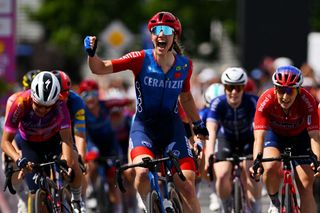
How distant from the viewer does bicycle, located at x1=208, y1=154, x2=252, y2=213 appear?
1388 cm

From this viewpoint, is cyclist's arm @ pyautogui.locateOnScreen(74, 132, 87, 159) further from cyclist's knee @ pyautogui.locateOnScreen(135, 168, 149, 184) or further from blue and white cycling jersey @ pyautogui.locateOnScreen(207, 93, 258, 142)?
cyclist's knee @ pyautogui.locateOnScreen(135, 168, 149, 184)

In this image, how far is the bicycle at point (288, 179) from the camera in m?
11.8

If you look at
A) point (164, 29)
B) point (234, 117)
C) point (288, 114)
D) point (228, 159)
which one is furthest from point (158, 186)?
point (234, 117)

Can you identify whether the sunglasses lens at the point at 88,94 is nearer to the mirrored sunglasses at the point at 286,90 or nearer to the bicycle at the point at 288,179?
the mirrored sunglasses at the point at 286,90

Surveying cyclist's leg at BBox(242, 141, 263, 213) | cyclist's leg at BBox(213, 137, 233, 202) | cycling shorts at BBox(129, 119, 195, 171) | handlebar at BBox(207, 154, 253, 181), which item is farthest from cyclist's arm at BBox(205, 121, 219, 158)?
cycling shorts at BBox(129, 119, 195, 171)

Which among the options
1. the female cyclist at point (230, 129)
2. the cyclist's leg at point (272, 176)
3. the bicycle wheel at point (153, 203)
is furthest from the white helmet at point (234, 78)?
the bicycle wheel at point (153, 203)

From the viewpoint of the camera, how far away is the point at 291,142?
506 inches

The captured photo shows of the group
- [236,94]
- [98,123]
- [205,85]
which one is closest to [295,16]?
[205,85]

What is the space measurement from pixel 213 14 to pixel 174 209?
97.6ft

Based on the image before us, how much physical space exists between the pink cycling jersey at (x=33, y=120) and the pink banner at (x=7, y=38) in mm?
8538

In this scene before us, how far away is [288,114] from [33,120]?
261 cm

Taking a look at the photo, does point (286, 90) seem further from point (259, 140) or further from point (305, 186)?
point (305, 186)

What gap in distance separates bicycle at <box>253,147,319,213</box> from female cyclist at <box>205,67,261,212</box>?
1947mm

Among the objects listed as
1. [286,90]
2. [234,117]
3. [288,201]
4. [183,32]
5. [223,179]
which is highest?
[183,32]
